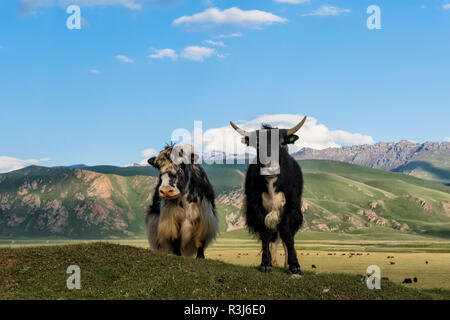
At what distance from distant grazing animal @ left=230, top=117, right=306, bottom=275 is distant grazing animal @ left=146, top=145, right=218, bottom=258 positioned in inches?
116

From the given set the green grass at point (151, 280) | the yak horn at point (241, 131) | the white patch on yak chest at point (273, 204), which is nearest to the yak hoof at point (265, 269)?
the green grass at point (151, 280)

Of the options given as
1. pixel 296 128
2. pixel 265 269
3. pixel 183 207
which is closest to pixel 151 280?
pixel 265 269

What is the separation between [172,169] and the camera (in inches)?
734

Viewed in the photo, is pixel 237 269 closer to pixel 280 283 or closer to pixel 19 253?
pixel 280 283

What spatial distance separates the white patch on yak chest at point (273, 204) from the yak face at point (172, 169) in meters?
3.74

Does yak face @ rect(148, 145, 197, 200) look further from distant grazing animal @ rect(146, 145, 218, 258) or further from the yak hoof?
the yak hoof

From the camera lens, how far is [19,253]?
18.3 m

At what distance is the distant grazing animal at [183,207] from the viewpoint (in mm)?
18828

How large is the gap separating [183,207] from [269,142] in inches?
188

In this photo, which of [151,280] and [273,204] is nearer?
[151,280]

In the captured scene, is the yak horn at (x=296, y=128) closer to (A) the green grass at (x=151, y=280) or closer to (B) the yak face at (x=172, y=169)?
(B) the yak face at (x=172, y=169)

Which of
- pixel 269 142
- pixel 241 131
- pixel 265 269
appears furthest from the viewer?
pixel 241 131

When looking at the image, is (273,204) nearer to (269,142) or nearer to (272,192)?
(272,192)
